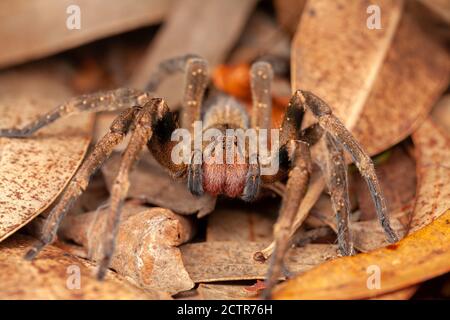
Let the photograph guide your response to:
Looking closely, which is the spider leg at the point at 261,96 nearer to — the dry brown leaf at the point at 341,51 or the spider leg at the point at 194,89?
the dry brown leaf at the point at 341,51

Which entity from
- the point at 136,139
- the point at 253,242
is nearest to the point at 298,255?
the point at 253,242

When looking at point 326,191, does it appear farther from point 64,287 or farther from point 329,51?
point 64,287

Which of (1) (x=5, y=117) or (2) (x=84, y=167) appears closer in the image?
(2) (x=84, y=167)

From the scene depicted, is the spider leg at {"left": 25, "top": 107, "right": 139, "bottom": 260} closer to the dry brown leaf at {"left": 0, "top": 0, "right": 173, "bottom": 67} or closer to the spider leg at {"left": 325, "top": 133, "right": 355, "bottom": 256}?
the spider leg at {"left": 325, "top": 133, "right": 355, "bottom": 256}

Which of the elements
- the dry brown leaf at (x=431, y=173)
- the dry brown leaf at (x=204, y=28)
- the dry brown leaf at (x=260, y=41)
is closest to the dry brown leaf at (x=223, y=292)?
the dry brown leaf at (x=431, y=173)

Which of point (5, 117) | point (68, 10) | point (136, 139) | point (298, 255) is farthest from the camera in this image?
point (68, 10)

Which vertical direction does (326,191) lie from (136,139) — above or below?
below

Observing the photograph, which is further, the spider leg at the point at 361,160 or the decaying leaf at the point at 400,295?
the spider leg at the point at 361,160
